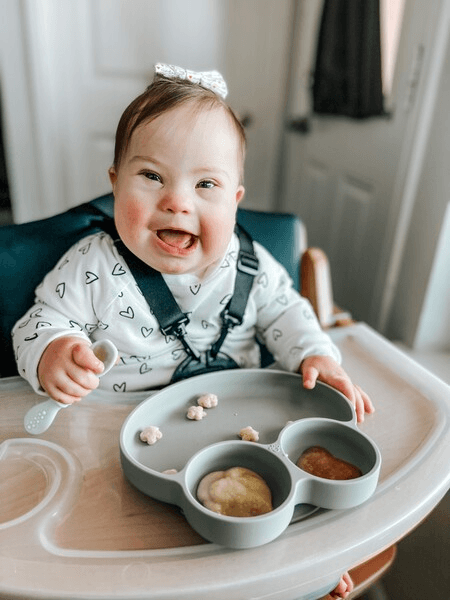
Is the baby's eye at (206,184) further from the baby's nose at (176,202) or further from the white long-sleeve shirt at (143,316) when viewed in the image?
the white long-sleeve shirt at (143,316)

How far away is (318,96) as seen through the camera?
1825 millimetres

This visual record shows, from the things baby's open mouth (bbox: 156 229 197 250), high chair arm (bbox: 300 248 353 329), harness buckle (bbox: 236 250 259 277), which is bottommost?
high chair arm (bbox: 300 248 353 329)

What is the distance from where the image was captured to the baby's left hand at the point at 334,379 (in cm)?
67

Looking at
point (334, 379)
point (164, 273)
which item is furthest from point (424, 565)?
point (164, 273)

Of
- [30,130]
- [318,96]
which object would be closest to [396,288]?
[318,96]

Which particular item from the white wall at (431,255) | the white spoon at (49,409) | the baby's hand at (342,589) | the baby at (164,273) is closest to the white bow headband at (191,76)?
Answer: the baby at (164,273)

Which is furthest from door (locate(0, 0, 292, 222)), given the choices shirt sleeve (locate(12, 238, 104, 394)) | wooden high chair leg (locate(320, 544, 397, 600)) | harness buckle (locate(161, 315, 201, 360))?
wooden high chair leg (locate(320, 544, 397, 600))

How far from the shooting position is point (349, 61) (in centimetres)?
163

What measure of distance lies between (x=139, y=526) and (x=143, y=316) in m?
0.33

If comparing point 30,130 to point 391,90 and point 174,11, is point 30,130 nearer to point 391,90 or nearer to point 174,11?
point 174,11

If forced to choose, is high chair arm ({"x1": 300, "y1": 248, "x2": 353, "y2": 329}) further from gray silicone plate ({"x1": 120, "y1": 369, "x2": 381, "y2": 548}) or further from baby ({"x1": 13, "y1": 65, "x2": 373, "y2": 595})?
gray silicone plate ({"x1": 120, "y1": 369, "x2": 381, "y2": 548})

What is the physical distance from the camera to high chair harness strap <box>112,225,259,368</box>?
2.39 feet

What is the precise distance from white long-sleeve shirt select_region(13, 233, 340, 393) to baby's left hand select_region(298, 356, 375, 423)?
3 centimetres

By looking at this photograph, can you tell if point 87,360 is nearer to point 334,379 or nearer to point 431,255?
point 334,379
